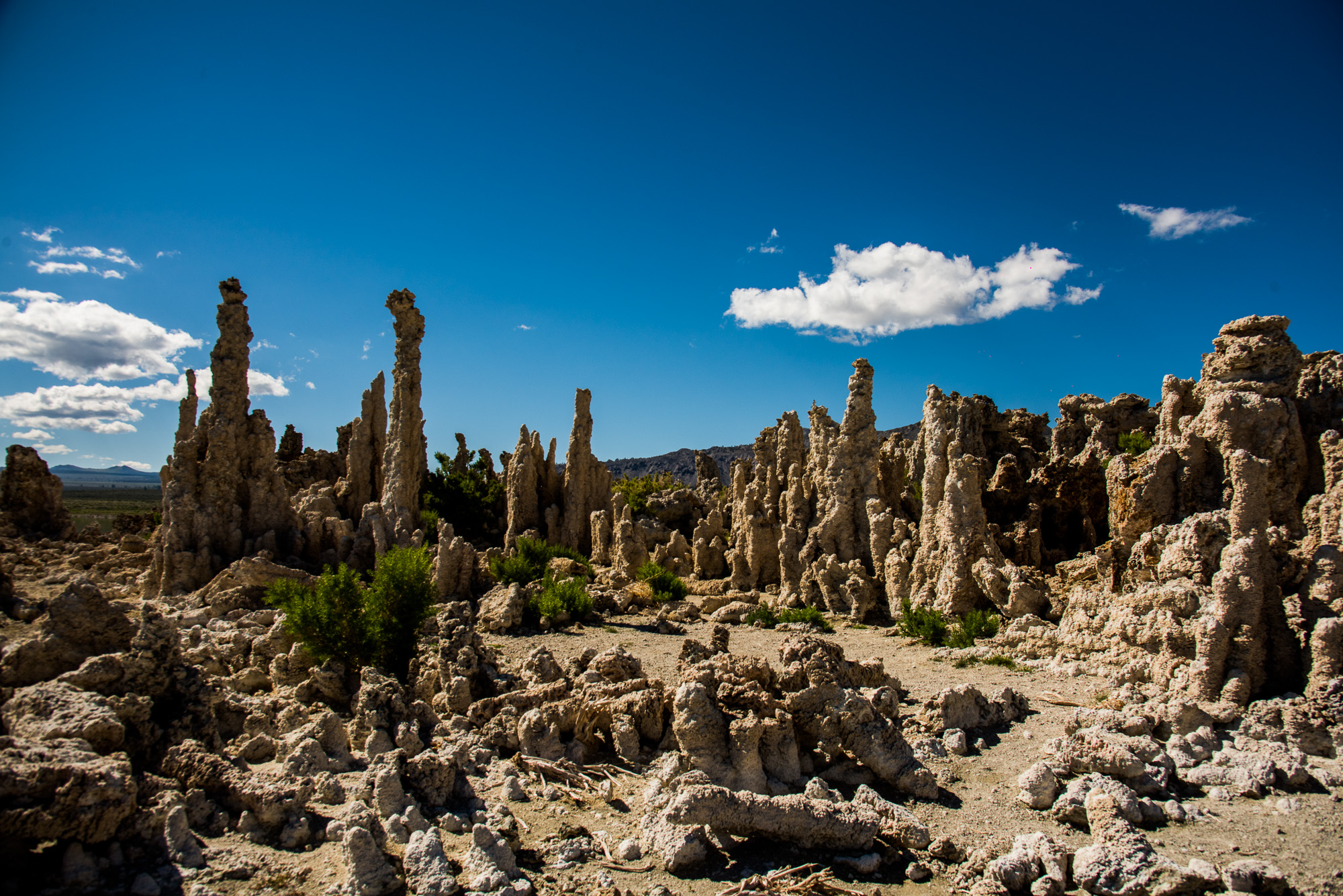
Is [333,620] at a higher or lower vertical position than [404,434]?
lower

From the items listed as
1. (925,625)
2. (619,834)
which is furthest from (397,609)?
(925,625)

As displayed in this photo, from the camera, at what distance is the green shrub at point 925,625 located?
11.9 metres

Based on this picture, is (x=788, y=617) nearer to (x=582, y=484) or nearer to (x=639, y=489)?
(x=582, y=484)

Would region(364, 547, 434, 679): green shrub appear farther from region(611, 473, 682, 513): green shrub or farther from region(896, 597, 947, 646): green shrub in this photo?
region(611, 473, 682, 513): green shrub

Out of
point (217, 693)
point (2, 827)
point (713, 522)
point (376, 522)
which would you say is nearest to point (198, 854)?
point (2, 827)

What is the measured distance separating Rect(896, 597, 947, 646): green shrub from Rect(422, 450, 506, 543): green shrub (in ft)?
56.1

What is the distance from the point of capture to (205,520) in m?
16.0

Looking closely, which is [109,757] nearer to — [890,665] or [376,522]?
[890,665]

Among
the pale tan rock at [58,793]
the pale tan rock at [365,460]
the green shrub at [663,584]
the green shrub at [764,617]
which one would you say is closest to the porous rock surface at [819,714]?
the pale tan rock at [58,793]

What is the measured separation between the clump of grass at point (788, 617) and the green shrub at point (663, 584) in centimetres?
256

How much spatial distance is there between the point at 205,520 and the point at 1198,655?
18.5m

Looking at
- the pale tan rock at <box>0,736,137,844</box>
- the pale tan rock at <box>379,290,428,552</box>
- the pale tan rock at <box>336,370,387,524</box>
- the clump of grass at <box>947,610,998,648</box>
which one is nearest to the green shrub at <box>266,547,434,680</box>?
the pale tan rock at <box>0,736,137,844</box>

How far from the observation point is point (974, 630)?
37.4 ft

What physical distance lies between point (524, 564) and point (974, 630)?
9.66 metres
